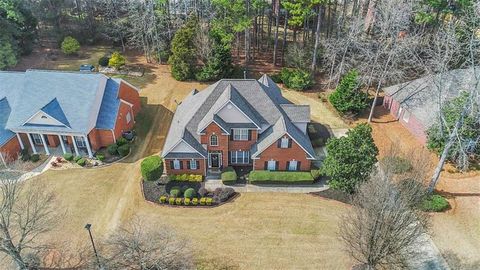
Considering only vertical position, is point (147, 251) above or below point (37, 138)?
above

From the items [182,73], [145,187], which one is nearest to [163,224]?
[145,187]

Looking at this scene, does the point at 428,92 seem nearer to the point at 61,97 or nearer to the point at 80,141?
the point at 80,141

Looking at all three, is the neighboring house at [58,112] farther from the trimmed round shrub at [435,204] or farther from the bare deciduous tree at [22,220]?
the trimmed round shrub at [435,204]

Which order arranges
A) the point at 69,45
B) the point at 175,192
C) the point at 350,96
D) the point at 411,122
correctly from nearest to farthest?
the point at 175,192, the point at 411,122, the point at 350,96, the point at 69,45

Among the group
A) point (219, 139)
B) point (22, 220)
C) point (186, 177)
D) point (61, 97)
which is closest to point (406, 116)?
point (219, 139)

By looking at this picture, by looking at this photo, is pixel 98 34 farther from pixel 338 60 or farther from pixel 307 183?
pixel 307 183

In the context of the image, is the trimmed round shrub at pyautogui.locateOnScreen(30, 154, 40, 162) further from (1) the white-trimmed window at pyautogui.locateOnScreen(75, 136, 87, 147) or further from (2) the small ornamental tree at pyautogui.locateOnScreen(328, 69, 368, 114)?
(2) the small ornamental tree at pyautogui.locateOnScreen(328, 69, 368, 114)

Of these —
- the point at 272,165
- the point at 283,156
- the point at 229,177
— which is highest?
the point at 283,156

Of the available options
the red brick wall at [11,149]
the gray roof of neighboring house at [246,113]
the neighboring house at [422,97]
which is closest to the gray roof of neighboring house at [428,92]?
the neighboring house at [422,97]
